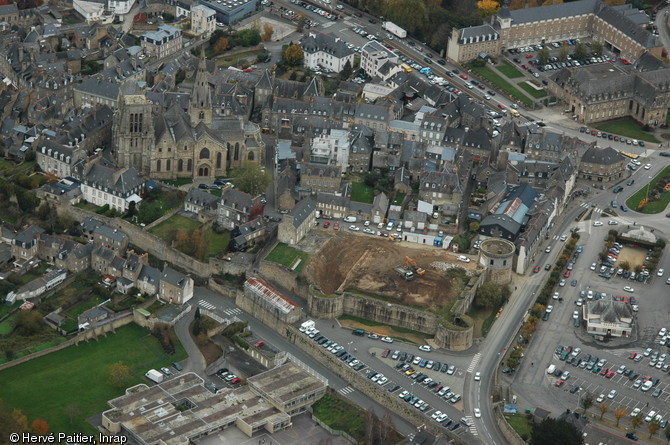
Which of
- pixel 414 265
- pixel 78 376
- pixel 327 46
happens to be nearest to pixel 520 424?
pixel 414 265

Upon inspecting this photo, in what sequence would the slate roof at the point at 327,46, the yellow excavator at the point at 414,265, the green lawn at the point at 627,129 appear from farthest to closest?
the slate roof at the point at 327,46 → the green lawn at the point at 627,129 → the yellow excavator at the point at 414,265

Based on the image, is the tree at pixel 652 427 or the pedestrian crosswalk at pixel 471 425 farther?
the pedestrian crosswalk at pixel 471 425

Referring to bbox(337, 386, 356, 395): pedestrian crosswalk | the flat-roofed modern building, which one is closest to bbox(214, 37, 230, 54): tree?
the flat-roofed modern building

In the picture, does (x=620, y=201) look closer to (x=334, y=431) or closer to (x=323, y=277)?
(x=323, y=277)

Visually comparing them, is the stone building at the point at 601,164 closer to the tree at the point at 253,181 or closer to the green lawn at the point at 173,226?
the tree at the point at 253,181

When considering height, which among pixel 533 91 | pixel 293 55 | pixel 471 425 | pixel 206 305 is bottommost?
pixel 206 305

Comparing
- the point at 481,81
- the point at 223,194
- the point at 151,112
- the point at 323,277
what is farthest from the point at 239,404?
the point at 481,81

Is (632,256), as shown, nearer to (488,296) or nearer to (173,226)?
(488,296)

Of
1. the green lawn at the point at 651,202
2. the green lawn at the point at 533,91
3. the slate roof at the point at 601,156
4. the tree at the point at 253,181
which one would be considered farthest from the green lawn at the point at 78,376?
the green lawn at the point at 533,91
